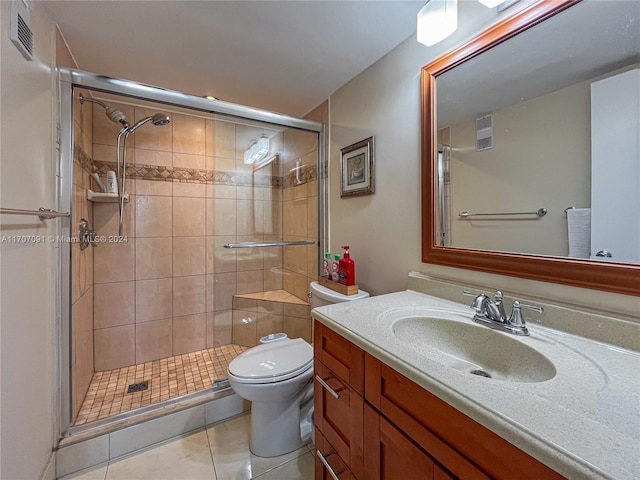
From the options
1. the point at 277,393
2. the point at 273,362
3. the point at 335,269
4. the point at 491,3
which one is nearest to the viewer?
the point at 491,3

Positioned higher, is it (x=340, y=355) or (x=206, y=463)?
(x=340, y=355)

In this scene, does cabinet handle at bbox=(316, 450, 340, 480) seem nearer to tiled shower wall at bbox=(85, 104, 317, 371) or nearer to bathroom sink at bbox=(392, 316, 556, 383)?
bathroom sink at bbox=(392, 316, 556, 383)

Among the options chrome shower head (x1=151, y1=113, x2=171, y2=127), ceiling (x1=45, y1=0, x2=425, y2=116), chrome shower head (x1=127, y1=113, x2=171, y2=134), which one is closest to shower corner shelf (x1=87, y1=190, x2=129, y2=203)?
chrome shower head (x1=127, y1=113, x2=171, y2=134)

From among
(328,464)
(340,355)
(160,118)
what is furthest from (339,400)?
(160,118)

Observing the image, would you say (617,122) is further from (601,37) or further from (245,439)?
(245,439)

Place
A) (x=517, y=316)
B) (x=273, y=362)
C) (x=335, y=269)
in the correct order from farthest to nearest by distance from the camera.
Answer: (x=335, y=269) < (x=273, y=362) < (x=517, y=316)

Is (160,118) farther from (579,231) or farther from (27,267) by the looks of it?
(579,231)

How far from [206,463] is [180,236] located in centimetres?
166

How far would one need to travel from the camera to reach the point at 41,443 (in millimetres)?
1149

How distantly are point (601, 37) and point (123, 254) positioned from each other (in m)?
2.84

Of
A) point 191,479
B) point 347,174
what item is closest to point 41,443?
point 191,479

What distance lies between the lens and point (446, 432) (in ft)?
1.87

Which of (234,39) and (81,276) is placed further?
(81,276)

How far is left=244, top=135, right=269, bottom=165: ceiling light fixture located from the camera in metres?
2.08
